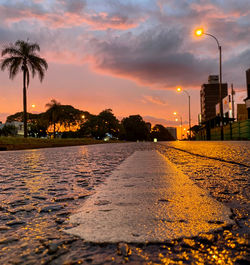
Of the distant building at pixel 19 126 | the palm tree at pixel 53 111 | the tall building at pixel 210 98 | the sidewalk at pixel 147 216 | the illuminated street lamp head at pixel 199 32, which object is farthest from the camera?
the tall building at pixel 210 98

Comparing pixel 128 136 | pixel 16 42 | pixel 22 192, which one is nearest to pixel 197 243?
pixel 22 192

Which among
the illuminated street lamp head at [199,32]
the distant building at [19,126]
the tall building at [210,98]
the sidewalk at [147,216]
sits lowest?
the sidewalk at [147,216]

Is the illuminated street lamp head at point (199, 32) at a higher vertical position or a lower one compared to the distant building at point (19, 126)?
higher

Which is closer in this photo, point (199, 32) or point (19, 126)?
point (199, 32)

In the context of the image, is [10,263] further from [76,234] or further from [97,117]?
[97,117]

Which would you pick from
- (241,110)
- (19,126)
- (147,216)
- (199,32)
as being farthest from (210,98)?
(147,216)

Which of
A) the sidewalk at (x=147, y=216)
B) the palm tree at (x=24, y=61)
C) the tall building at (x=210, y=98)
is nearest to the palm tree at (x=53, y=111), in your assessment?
the palm tree at (x=24, y=61)

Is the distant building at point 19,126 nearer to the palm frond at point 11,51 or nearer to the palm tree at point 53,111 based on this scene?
the palm tree at point 53,111

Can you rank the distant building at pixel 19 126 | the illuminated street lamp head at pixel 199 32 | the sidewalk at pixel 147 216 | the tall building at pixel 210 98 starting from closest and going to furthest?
the sidewalk at pixel 147 216 < the illuminated street lamp head at pixel 199 32 < the distant building at pixel 19 126 < the tall building at pixel 210 98

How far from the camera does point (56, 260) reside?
781 mm

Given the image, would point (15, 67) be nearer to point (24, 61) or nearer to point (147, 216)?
point (24, 61)

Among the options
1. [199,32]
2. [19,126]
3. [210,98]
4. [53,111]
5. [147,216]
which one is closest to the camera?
[147,216]

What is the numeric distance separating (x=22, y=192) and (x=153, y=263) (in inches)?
60.9

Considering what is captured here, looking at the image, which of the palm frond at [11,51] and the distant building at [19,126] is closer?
the palm frond at [11,51]
